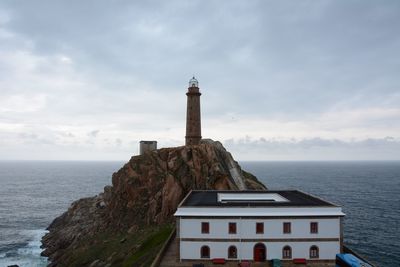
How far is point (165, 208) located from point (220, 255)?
27.3 metres

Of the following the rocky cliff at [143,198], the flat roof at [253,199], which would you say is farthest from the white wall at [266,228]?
the rocky cliff at [143,198]

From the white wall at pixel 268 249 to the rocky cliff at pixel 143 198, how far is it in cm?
1810

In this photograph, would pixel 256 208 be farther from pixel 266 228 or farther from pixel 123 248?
pixel 123 248

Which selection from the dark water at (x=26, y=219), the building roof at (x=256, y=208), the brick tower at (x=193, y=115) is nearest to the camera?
the building roof at (x=256, y=208)

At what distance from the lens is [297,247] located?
3962 centimetres

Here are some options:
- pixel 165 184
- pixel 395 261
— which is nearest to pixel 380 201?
pixel 395 261

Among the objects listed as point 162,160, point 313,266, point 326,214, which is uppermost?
point 162,160

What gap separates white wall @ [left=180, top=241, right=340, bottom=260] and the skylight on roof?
7194 millimetres

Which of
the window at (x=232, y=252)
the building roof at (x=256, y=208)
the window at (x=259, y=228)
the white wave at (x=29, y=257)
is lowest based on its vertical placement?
the white wave at (x=29, y=257)

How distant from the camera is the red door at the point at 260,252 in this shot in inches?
1564

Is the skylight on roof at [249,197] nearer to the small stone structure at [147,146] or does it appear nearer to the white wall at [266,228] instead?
the white wall at [266,228]

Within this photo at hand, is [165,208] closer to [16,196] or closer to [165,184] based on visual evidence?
[165,184]

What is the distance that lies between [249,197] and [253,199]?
65.1 inches

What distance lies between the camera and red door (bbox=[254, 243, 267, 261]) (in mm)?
39719
